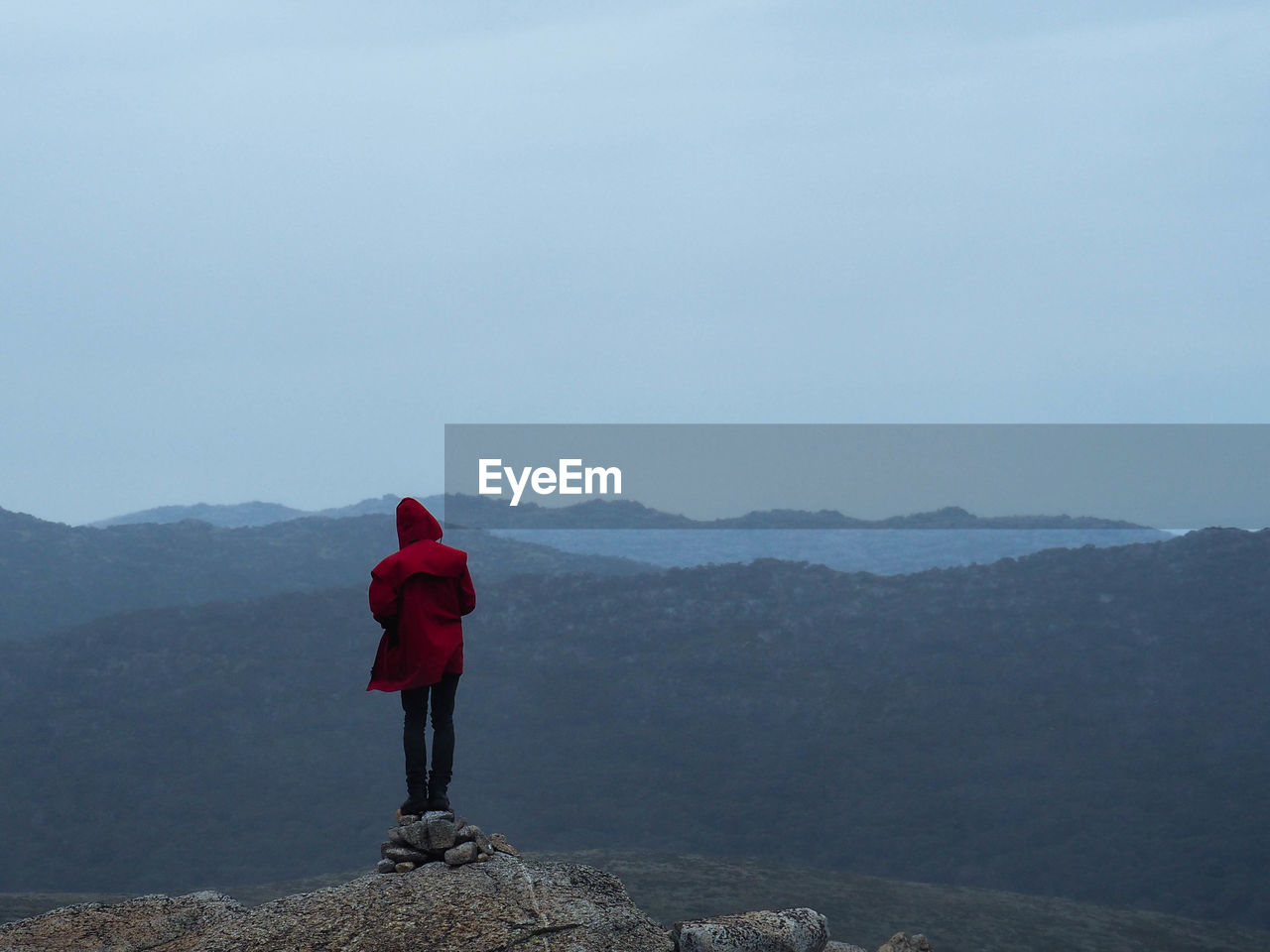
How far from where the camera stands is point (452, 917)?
26.8 ft

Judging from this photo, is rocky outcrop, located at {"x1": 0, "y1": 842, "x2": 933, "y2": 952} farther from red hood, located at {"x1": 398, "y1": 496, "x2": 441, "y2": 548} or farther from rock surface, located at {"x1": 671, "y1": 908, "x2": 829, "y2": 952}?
red hood, located at {"x1": 398, "y1": 496, "x2": 441, "y2": 548}

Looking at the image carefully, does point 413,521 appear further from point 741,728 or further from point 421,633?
point 741,728

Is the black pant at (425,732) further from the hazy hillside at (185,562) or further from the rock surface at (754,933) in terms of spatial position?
the hazy hillside at (185,562)

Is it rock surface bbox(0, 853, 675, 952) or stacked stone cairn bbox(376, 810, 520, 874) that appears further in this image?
stacked stone cairn bbox(376, 810, 520, 874)

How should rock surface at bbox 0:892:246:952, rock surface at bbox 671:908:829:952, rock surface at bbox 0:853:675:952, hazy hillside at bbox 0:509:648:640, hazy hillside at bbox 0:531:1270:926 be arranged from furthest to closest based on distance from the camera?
hazy hillside at bbox 0:509:648:640 < hazy hillside at bbox 0:531:1270:926 < rock surface at bbox 0:892:246:952 < rock surface at bbox 671:908:829:952 < rock surface at bbox 0:853:675:952

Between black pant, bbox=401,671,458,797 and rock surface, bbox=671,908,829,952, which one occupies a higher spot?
black pant, bbox=401,671,458,797

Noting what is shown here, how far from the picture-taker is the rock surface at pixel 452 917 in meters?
8.02

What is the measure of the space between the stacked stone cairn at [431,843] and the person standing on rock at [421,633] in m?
0.16

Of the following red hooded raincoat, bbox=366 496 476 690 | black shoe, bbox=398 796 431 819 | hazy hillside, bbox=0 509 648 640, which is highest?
red hooded raincoat, bbox=366 496 476 690

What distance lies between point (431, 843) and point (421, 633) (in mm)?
1910

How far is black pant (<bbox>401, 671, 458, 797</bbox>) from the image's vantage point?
9.04m

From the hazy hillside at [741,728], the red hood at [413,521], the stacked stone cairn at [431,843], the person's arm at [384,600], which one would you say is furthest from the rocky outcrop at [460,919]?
the hazy hillside at [741,728]

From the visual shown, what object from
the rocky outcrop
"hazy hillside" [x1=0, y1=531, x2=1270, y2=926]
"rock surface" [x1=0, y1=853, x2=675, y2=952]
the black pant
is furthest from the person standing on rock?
"hazy hillside" [x1=0, y1=531, x2=1270, y2=926]

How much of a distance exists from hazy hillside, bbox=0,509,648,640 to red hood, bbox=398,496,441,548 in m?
49.3
